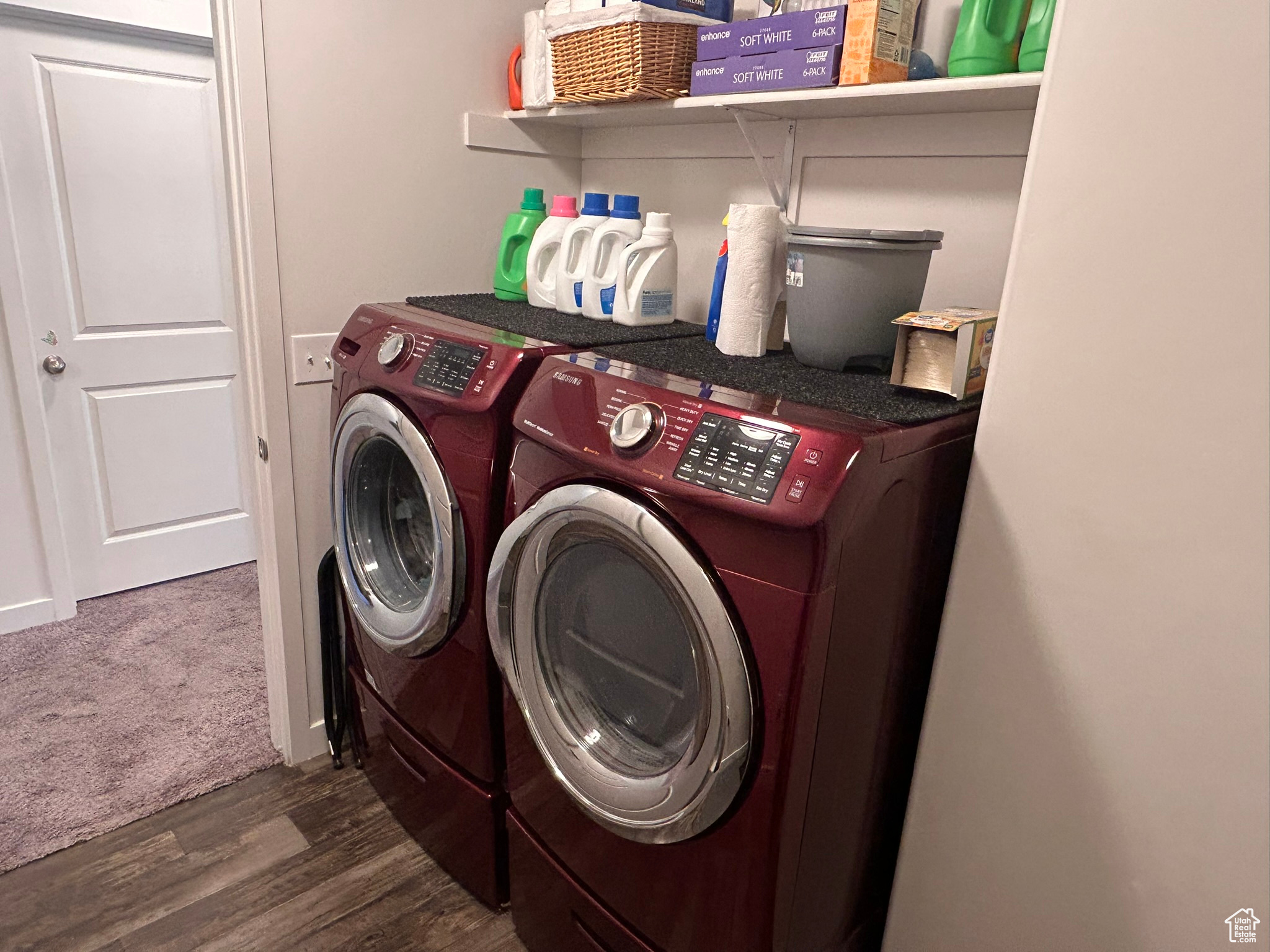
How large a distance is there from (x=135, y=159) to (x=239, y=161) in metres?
1.33

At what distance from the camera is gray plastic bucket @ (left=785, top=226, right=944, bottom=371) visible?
130 cm

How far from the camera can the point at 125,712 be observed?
2.30 metres

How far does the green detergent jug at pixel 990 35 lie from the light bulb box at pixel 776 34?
0.68 feet

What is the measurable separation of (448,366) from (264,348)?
23.1 inches

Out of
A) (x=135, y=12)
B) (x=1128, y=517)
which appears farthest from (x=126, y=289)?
(x=1128, y=517)

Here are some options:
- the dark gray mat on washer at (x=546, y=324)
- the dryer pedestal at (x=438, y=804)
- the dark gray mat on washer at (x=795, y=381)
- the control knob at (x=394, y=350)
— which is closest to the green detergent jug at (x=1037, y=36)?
the dark gray mat on washer at (x=795, y=381)

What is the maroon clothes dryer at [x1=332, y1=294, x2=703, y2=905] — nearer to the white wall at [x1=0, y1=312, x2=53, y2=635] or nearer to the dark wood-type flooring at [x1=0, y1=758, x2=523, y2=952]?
the dark wood-type flooring at [x1=0, y1=758, x2=523, y2=952]

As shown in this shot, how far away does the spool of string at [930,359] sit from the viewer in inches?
47.1

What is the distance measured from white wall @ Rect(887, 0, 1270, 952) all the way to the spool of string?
130 millimetres

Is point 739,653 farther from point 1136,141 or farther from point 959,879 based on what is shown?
point 1136,141

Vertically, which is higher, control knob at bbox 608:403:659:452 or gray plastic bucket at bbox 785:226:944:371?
gray plastic bucket at bbox 785:226:944:371

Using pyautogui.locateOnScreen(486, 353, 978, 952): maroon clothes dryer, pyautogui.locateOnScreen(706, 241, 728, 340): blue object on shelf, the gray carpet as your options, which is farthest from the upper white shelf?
the gray carpet

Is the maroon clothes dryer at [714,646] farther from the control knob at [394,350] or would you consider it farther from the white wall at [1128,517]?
the control knob at [394,350]

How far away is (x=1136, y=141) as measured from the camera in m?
0.91
